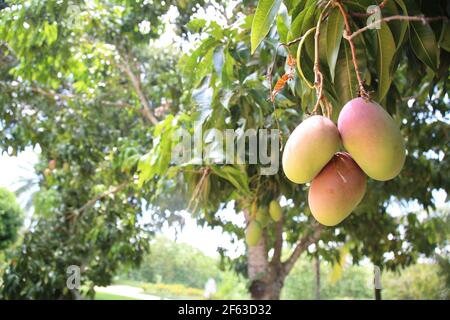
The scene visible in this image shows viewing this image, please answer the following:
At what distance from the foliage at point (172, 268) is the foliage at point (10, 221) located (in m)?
1.13

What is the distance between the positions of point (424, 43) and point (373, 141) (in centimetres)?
35

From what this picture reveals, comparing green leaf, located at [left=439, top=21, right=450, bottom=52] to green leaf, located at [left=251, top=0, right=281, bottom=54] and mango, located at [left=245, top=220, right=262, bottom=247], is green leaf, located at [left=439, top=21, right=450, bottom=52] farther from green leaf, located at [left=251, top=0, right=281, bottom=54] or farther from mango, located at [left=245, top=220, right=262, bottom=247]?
mango, located at [left=245, top=220, right=262, bottom=247]

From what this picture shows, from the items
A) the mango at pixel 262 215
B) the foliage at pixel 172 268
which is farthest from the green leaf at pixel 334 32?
the foliage at pixel 172 268

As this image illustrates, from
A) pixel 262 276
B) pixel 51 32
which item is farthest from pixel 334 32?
pixel 262 276

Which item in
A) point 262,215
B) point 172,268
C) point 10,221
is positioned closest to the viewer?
point 262,215

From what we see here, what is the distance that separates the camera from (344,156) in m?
0.63

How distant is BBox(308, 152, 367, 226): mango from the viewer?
23.8 inches

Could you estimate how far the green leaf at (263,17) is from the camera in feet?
2.62

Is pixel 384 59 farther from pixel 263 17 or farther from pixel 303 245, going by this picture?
pixel 303 245

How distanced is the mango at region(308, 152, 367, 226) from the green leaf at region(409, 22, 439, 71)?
1.06 feet

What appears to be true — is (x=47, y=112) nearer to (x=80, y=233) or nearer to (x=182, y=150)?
(x=80, y=233)

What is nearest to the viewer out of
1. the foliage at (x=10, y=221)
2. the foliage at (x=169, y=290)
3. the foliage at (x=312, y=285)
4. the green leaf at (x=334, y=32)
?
the green leaf at (x=334, y=32)

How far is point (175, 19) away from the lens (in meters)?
2.70

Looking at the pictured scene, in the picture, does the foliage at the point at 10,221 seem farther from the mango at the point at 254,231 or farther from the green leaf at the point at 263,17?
the green leaf at the point at 263,17
